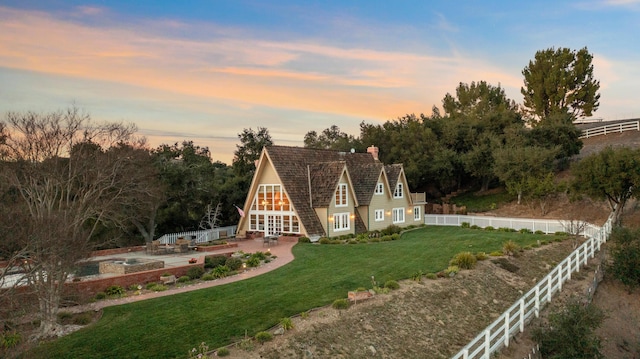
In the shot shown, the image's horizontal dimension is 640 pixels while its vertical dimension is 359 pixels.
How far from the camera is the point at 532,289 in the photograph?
46.0ft

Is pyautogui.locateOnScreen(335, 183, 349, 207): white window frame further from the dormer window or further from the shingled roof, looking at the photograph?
the dormer window

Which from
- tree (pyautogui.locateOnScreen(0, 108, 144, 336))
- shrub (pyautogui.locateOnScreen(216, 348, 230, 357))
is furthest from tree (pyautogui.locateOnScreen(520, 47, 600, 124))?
shrub (pyautogui.locateOnScreen(216, 348, 230, 357))

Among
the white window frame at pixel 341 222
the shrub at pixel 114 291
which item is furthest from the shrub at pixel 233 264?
the white window frame at pixel 341 222

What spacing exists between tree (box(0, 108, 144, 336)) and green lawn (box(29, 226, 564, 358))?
178 centimetres

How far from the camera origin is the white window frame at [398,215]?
1384 inches

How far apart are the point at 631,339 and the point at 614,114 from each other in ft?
204

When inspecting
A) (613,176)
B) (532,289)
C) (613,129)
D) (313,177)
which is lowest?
(532,289)

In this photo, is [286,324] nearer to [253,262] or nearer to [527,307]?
[253,262]

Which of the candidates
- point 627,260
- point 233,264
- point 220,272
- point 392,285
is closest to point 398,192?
point 627,260

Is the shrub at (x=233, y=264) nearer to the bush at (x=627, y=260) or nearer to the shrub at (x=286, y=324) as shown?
the shrub at (x=286, y=324)

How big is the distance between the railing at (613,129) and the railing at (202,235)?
49.9m

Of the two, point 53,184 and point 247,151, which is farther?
point 247,151

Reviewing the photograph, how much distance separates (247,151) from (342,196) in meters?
12.4

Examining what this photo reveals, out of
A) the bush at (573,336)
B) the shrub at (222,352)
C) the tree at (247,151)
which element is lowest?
the bush at (573,336)
